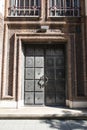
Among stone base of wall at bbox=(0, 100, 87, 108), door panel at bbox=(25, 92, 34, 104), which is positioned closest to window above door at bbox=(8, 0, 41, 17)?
door panel at bbox=(25, 92, 34, 104)

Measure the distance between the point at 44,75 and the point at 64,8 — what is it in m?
2.46

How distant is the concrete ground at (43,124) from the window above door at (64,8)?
3715mm

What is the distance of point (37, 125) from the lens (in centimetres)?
530

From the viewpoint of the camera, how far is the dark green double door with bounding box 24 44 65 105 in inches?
289

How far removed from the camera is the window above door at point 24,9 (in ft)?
24.4

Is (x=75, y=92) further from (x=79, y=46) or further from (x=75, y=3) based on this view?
(x=75, y=3)

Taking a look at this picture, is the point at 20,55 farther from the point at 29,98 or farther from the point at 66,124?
the point at 66,124

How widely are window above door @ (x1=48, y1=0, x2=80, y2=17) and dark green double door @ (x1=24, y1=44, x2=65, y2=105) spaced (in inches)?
45.4

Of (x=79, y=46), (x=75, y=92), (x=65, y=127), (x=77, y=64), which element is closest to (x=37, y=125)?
(x=65, y=127)

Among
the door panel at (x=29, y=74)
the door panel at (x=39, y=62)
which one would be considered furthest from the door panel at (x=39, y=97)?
the door panel at (x=39, y=62)

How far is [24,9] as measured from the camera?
24.5ft

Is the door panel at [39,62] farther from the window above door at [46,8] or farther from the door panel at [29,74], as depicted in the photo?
the window above door at [46,8]

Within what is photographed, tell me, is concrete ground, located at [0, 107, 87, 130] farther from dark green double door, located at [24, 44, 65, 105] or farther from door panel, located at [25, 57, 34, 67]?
door panel, located at [25, 57, 34, 67]

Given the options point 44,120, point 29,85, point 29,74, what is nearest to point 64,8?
point 29,74
